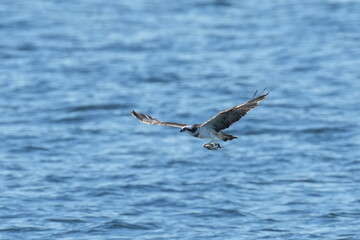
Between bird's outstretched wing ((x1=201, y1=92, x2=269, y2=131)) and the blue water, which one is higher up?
the blue water

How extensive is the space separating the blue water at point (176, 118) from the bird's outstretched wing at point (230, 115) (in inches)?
198

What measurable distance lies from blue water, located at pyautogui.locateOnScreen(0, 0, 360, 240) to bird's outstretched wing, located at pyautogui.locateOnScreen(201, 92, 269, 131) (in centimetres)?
503

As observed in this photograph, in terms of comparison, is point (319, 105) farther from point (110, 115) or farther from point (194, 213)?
point (194, 213)

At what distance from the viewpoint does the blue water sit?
58.7 feet

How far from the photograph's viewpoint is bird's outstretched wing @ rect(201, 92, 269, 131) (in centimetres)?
1172

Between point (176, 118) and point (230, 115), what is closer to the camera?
point (230, 115)

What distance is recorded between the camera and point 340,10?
107 ft

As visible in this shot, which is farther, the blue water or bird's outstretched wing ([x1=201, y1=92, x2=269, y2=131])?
the blue water

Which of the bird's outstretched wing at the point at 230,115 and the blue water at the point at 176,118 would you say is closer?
the bird's outstretched wing at the point at 230,115

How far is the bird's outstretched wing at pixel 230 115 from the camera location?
1172 centimetres

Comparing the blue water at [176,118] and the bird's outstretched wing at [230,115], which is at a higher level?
the blue water at [176,118]

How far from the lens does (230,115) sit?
1193 centimetres

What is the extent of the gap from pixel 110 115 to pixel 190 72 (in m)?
3.82

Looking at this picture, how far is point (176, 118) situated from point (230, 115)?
1173 centimetres
